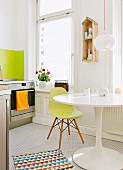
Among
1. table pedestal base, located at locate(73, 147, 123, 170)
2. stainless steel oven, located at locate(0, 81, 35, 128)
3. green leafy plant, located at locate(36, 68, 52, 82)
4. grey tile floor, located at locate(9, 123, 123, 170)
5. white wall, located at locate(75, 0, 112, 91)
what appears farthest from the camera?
green leafy plant, located at locate(36, 68, 52, 82)

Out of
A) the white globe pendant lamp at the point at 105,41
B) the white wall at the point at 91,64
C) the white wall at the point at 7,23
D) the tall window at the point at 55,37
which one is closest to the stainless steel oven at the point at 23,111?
the tall window at the point at 55,37

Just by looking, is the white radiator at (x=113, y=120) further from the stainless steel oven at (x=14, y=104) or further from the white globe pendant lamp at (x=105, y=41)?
the stainless steel oven at (x=14, y=104)

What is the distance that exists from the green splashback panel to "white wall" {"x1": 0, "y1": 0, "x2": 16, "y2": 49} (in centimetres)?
16

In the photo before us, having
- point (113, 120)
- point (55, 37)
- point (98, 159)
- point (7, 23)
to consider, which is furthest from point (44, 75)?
point (98, 159)

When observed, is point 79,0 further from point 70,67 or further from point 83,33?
point 70,67

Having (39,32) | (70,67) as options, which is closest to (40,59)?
(39,32)

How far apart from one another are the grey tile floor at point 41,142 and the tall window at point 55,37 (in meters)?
1.17

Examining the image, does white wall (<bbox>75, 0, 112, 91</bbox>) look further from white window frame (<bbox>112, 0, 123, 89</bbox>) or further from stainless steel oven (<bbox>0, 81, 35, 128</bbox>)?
stainless steel oven (<bbox>0, 81, 35, 128</bbox>)

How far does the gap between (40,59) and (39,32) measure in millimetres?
620

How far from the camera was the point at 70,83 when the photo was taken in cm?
375

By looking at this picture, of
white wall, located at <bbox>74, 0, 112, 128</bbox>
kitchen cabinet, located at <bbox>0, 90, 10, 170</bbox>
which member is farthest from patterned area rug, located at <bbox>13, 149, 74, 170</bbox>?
white wall, located at <bbox>74, 0, 112, 128</bbox>

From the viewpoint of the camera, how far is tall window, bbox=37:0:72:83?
3.81 m

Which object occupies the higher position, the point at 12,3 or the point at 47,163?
the point at 12,3

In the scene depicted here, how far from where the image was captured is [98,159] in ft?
7.13
